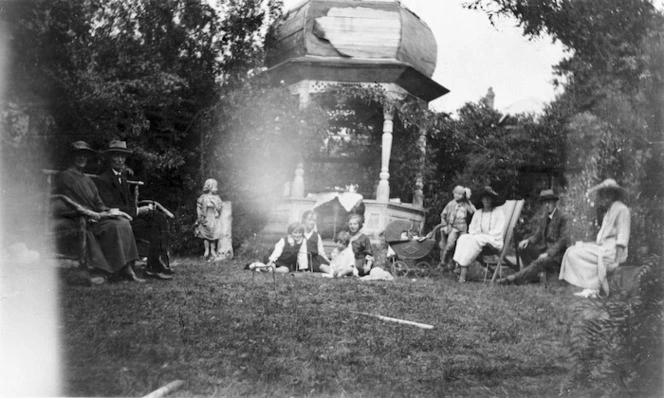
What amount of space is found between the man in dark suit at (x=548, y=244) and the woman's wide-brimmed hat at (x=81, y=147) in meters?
3.63

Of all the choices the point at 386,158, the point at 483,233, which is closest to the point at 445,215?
the point at 483,233

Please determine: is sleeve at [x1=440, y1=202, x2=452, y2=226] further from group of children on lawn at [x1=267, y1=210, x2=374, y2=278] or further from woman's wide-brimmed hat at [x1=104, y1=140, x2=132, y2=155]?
woman's wide-brimmed hat at [x1=104, y1=140, x2=132, y2=155]

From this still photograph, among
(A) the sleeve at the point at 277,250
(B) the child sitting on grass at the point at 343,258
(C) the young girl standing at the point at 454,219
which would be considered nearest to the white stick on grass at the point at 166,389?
(A) the sleeve at the point at 277,250

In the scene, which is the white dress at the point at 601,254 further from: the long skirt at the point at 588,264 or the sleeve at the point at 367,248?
the sleeve at the point at 367,248

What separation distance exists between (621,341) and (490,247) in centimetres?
450

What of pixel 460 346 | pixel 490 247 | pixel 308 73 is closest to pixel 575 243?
pixel 460 346

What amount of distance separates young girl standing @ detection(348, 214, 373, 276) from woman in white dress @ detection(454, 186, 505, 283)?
1.14m

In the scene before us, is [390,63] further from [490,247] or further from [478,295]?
[478,295]

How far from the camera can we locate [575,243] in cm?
456

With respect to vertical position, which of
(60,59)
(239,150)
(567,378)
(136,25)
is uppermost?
(136,25)

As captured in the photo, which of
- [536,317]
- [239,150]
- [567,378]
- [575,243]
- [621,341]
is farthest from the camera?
[239,150]

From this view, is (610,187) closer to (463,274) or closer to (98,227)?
(463,274)

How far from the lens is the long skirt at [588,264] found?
3762mm

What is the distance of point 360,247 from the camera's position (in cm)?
772
